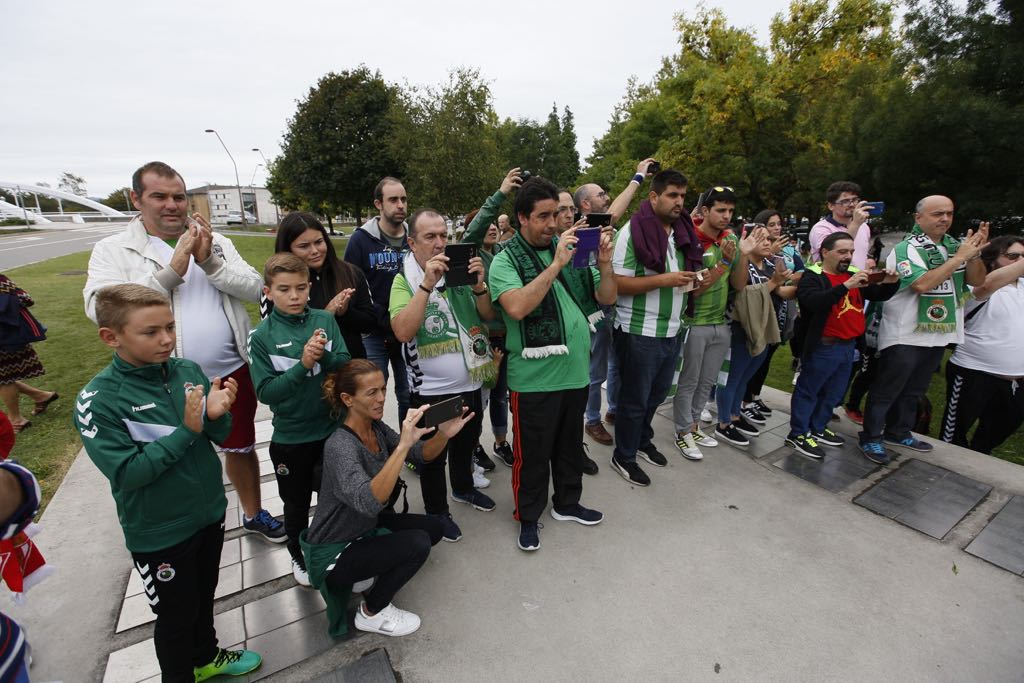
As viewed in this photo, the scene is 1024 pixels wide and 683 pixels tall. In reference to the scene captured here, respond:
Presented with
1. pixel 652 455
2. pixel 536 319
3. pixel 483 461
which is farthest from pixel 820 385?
pixel 483 461

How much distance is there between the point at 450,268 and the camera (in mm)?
2516

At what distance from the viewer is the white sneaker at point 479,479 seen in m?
3.56

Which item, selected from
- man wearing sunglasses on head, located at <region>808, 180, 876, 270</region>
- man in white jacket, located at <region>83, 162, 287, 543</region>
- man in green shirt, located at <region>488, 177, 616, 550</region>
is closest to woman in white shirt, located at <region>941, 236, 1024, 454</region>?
man wearing sunglasses on head, located at <region>808, 180, 876, 270</region>

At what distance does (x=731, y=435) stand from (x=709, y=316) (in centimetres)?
121

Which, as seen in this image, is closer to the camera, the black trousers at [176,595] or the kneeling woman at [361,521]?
the black trousers at [176,595]

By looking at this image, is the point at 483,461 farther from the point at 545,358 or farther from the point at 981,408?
the point at 981,408

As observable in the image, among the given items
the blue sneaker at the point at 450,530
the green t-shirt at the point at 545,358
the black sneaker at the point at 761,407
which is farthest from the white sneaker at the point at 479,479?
the black sneaker at the point at 761,407

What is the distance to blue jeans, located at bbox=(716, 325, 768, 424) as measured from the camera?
13.5ft

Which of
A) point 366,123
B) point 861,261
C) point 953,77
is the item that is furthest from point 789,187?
point 366,123

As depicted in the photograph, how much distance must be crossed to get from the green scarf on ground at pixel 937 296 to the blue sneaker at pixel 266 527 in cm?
489

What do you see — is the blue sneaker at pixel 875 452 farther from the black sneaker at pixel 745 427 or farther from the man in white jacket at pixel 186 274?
the man in white jacket at pixel 186 274

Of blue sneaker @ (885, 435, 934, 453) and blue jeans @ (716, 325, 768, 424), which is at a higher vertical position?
blue jeans @ (716, 325, 768, 424)

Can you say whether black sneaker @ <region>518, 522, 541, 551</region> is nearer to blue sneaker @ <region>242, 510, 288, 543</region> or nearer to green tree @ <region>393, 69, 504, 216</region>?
blue sneaker @ <region>242, 510, 288, 543</region>

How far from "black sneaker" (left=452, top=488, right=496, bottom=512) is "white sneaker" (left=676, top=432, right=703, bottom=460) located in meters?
1.75
